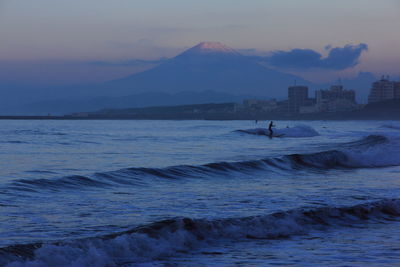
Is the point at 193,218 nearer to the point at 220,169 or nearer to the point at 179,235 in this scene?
the point at 179,235

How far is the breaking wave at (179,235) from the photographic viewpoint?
7281mm

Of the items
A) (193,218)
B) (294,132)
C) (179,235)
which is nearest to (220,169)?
(193,218)

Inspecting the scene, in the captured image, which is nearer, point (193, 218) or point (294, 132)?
point (193, 218)

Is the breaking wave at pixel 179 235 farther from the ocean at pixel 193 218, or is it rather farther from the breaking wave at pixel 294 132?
the breaking wave at pixel 294 132

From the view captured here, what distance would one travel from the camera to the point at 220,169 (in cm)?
2027

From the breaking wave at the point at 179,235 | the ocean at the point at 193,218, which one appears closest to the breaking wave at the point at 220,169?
the ocean at the point at 193,218

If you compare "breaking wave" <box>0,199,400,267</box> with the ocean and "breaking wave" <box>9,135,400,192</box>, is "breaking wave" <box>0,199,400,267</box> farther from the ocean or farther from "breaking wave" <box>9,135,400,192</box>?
"breaking wave" <box>9,135,400,192</box>

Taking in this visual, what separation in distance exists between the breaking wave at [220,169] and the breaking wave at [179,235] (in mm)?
5857

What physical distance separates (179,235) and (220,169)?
11367mm

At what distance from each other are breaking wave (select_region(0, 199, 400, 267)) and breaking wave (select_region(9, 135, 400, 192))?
5857 mm

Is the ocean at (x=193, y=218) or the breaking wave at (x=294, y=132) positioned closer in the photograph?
the ocean at (x=193, y=218)

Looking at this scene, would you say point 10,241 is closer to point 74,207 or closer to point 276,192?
point 74,207

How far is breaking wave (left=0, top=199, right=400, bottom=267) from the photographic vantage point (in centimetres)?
728

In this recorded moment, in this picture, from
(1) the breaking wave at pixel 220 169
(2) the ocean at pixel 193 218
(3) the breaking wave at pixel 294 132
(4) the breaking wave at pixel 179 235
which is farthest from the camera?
(3) the breaking wave at pixel 294 132
